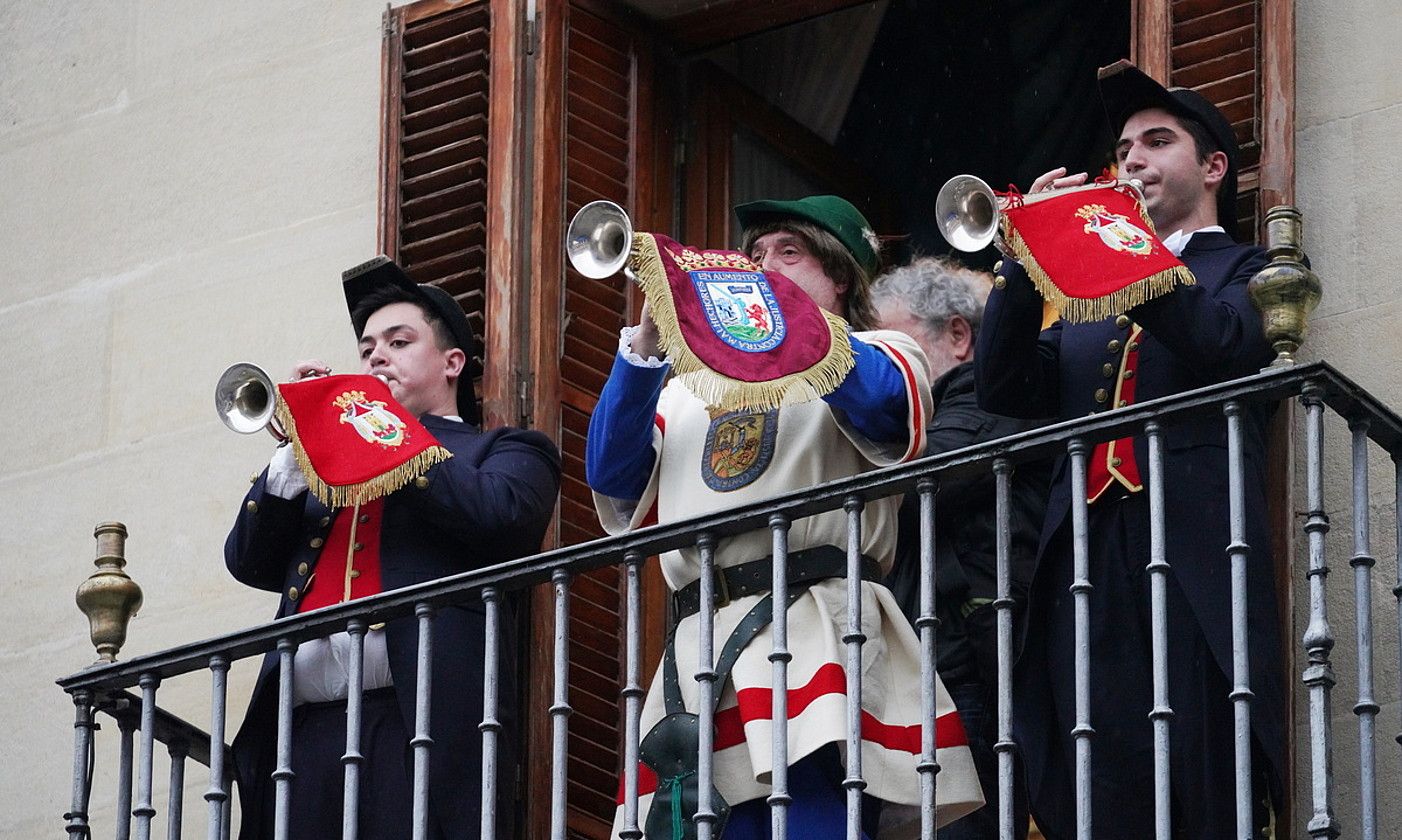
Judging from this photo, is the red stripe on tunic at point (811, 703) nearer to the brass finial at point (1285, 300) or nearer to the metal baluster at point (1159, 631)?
the metal baluster at point (1159, 631)

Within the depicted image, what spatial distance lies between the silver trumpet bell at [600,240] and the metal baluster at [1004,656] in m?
0.92

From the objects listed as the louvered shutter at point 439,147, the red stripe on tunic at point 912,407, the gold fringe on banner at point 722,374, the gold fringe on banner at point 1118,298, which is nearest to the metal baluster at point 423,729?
the gold fringe on banner at point 722,374

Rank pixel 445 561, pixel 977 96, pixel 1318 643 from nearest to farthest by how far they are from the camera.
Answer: pixel 1318 643 → pixel 445 561 → pixel 977 96

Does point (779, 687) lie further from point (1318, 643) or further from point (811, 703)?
point (1318, 643)

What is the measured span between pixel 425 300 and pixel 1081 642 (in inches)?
87.7

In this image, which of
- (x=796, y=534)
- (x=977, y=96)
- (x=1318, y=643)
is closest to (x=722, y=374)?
(x=796, y=534)

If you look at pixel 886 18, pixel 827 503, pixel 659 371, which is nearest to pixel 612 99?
pixel 886 18

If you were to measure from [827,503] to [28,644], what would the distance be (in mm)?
2872

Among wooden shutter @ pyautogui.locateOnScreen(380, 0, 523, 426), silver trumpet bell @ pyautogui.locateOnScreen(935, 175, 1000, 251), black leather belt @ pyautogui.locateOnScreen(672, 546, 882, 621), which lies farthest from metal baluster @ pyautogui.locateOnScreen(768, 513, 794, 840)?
wooden shutter @ pyautogui.locateOnScreen(380, 0, 523, 426)

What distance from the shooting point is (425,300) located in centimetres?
752

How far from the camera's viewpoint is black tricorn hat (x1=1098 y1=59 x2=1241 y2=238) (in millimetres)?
6703

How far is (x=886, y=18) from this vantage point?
912cm

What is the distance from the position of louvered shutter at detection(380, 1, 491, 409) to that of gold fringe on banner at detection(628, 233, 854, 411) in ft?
4.56

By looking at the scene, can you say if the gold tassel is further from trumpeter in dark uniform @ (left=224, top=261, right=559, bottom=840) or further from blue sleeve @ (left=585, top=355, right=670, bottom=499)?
trumpeter in dark uniform @ (left=224, top=261, right=559, bottom=840)
